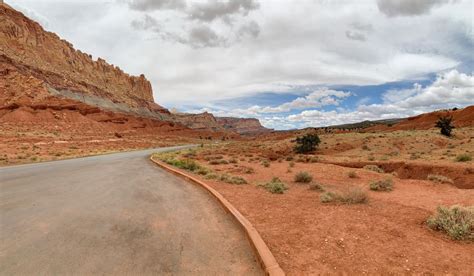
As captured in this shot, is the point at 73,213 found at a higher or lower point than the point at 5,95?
lower

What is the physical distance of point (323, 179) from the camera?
43.6 ft

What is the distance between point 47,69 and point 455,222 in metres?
101

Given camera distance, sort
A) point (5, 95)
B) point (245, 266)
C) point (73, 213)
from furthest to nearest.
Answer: point (5, 95) → point (73, 213) → point (245, 266)

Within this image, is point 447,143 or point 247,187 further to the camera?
point 447,143

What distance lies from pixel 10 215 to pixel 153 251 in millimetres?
4292

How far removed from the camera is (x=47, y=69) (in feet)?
272

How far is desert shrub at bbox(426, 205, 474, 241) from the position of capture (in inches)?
193

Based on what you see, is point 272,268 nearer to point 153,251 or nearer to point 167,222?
point 153,251

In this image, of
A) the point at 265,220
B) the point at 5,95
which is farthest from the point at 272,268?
the point at 5,95

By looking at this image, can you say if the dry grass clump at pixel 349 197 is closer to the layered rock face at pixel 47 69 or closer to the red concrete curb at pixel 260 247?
the red concrete curb at pixel 260 247

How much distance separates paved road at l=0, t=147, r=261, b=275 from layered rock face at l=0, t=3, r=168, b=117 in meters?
75.3

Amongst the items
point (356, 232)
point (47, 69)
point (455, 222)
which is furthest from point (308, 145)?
point (47, 69)

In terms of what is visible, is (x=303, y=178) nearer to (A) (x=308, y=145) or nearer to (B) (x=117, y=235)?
(B) (x=117, y=235)

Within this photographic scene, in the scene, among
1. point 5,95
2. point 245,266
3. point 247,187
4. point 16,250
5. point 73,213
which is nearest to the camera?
point 245,266
